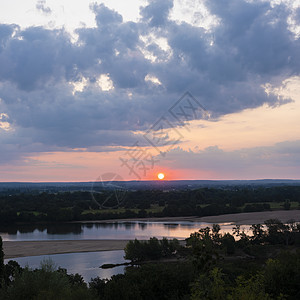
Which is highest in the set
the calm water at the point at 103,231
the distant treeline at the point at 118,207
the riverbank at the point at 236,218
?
the distant treeline at the point at 118,207

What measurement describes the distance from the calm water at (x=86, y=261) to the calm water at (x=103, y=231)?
43.8 ft

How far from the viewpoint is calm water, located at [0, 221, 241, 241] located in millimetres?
60500

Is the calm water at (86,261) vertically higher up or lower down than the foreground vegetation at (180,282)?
lower down

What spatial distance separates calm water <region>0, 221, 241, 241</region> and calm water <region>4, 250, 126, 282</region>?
43.8 feet

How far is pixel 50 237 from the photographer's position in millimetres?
60875

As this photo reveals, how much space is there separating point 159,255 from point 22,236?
30.8 meters

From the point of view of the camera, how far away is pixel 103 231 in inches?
2648

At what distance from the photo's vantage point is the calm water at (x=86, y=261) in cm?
3562

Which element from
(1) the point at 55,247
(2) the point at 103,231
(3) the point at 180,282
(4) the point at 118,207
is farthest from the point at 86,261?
(4) the point at 118,207

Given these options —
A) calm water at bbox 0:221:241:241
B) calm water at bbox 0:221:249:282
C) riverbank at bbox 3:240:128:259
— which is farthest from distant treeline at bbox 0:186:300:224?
riverbank at bbox 3:240:128:259

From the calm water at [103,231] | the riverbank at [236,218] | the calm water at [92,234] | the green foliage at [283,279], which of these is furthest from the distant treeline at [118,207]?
the green foliage at [283,279]

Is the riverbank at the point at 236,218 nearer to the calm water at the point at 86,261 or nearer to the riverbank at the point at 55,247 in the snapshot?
the riverbank at the point at 55,247

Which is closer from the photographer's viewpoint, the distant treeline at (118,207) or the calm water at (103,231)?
the calm water at (103,231)

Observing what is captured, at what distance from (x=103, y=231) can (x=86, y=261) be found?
85.5 ft
